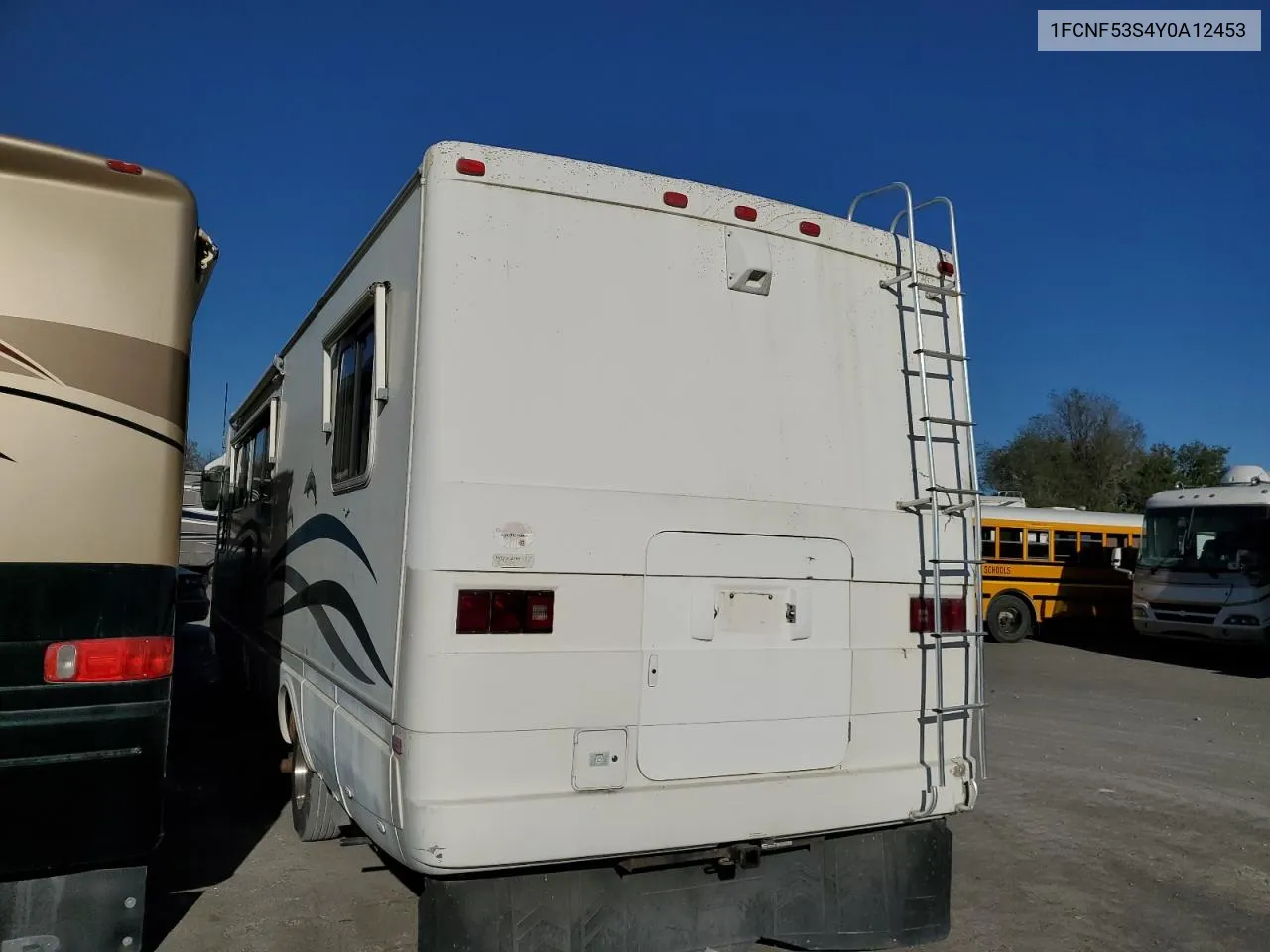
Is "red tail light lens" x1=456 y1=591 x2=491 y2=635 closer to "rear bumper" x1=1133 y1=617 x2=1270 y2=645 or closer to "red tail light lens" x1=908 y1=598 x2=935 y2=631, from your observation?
"red tail light lens" x1=908 y1=598 x2=935 y2=631

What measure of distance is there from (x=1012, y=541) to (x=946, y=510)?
15.1 m

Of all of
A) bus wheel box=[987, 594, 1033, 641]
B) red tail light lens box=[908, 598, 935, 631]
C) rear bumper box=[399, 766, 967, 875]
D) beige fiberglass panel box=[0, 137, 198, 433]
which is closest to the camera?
rear bumper box=[399, 766, 967, 875]

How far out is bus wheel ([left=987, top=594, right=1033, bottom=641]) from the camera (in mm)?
18094

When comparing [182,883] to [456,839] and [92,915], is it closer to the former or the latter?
[92,915]

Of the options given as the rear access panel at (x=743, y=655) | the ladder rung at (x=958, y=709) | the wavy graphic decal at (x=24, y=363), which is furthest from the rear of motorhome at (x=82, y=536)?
the ladder rung at (x=958, y=709)

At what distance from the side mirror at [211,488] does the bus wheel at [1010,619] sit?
525 inches

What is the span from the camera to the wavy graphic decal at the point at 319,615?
398 cm

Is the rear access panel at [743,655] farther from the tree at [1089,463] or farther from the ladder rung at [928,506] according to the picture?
the tree at [1089,463]

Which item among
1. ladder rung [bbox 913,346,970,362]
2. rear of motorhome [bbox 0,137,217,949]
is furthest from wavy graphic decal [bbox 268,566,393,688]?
ladder rung [bbox 913,346,970,362]

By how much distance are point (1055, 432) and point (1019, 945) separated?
46683mm

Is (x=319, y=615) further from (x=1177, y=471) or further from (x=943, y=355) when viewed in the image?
(x=1177, y=471)

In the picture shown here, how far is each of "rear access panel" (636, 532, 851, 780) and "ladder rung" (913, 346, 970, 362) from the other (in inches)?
36.8

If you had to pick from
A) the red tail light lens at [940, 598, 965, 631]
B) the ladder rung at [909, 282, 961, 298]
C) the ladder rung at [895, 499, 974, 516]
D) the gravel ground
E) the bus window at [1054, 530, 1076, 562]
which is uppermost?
the ladder rung at [909, 282, 961, 298]

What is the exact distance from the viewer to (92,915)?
348 centimetres
